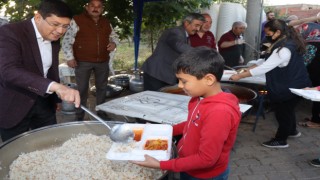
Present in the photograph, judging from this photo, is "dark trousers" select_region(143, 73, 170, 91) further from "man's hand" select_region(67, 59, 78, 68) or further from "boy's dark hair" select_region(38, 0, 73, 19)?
"boy's dark hair" select_region(38, 0, 73, 19)

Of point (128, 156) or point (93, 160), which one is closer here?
point (128, 156)

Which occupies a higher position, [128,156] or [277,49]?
[277,49]

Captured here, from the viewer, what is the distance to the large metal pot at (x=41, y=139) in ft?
5.48

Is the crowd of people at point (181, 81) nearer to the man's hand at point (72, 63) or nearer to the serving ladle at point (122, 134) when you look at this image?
the man's hand at point (72, 63)

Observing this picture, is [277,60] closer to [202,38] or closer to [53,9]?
[202,38]

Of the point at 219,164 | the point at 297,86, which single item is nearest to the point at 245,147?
the point at 297,86

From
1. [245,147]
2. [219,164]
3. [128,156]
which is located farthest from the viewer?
[245,147]

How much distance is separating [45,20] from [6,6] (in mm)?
2679

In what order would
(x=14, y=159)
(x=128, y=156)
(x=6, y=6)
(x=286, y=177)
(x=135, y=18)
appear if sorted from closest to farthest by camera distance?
1. (x=128, y=156)
2. (x=14, y=159)
3. (x=286, y=177)
4. (x=6, y=6)
5. (x=135, y=18)

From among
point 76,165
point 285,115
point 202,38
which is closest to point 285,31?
point 285,115

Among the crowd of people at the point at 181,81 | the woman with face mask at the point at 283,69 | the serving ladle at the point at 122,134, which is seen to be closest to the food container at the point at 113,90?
the crowd of people at the point at 181,81

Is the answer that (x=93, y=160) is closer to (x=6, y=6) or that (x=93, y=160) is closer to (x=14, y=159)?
(x=14, y=159)

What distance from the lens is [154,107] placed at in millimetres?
2424

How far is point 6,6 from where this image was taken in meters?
3.88
